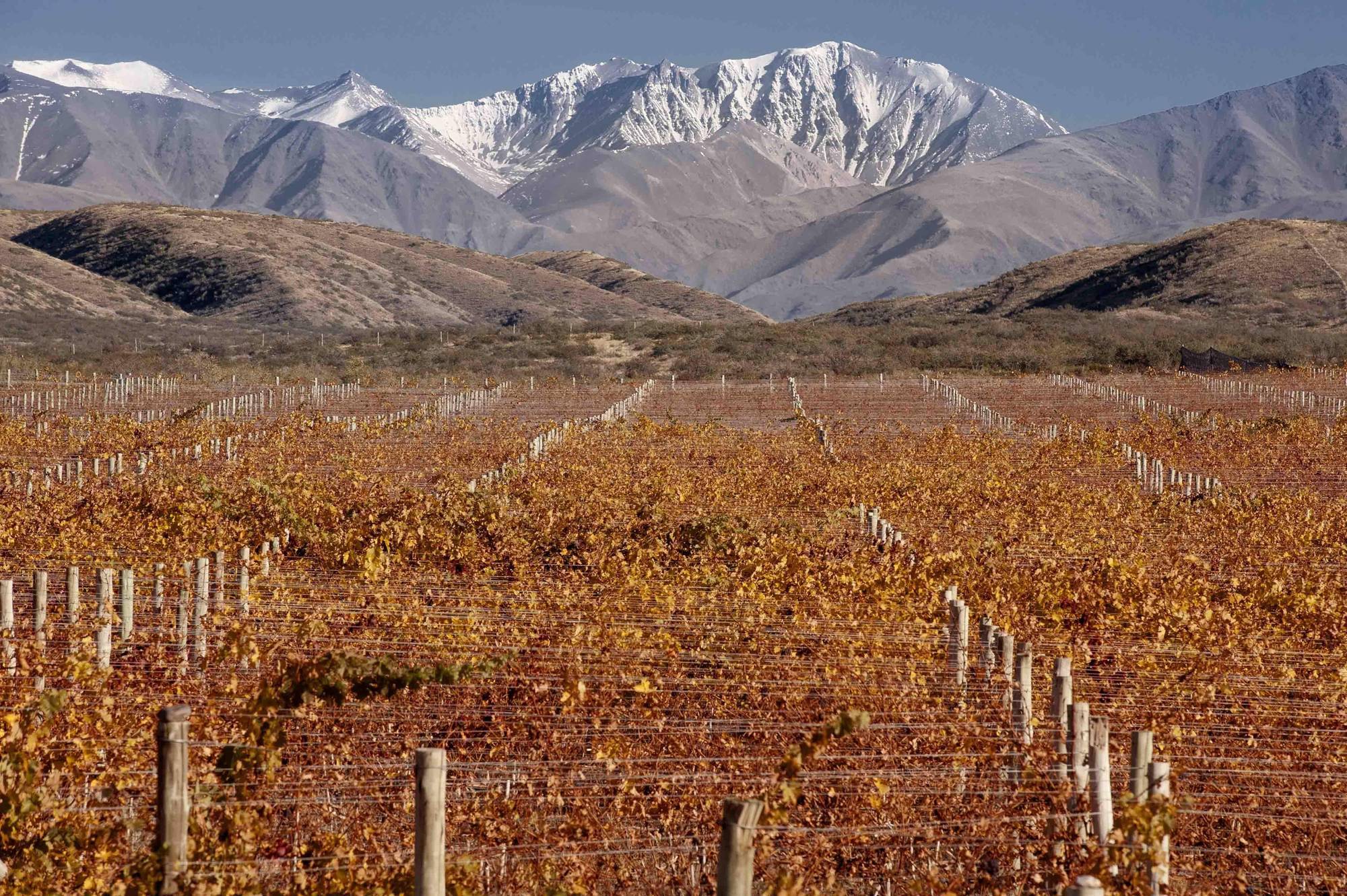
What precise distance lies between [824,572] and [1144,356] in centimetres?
6173

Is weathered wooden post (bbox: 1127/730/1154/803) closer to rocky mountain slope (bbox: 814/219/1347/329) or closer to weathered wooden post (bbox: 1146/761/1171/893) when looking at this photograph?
weathered wooden post (bbox: 1146/761/1171/893)

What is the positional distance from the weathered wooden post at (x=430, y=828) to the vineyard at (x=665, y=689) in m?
0.02

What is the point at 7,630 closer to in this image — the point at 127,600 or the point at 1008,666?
the point at 127,600

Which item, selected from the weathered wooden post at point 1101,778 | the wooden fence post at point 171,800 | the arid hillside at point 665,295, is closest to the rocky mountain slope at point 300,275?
the arid hillside at point 665,295

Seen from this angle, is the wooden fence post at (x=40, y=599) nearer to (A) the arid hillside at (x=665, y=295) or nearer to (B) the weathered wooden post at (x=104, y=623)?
(B) the weathered wooden post at (x=104, y=623)

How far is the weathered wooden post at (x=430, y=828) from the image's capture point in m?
5.34

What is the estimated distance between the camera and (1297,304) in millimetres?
98688

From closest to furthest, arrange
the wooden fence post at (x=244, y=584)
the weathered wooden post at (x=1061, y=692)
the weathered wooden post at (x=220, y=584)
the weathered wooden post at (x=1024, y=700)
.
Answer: the weathered wooden post at (x=1061, y=692) < the weathered wooden post at (x=1024, y=700) < the weathered wooden post at (x=220, y=584) < the wooden fence post at (x=244, y=584)

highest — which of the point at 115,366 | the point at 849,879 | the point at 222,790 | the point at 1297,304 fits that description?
the point at 1297,304

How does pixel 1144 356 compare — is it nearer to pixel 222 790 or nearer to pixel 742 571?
pixel 742 571

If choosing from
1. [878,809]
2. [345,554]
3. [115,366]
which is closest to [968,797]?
[878,809]

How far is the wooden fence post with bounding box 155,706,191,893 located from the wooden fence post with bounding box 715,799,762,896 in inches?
94.5

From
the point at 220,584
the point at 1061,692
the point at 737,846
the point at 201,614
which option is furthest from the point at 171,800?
the point at 220,584

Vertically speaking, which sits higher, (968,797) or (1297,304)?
(1297,304)
